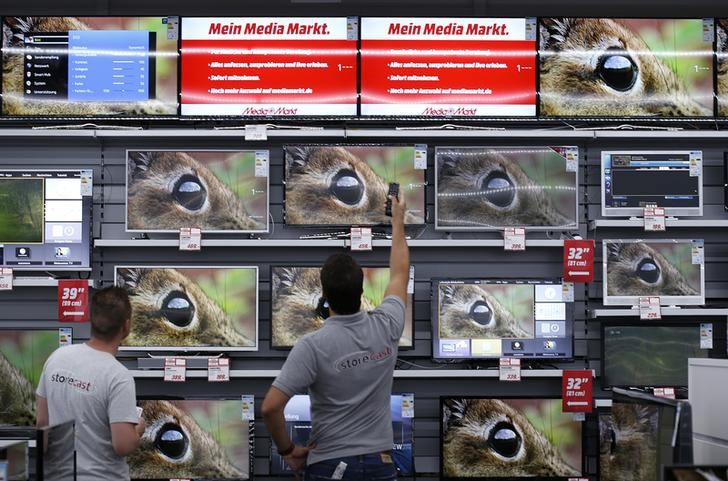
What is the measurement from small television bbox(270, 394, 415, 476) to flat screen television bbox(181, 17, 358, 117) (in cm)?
160

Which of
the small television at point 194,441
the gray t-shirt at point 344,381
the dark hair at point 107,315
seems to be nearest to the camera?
the gray t-shirt at point 344,381

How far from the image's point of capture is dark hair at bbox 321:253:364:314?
267 cm

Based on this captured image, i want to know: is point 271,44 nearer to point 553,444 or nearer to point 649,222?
point 649,222

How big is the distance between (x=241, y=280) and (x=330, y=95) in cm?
113

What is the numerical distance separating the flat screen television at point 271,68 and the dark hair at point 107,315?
223cm

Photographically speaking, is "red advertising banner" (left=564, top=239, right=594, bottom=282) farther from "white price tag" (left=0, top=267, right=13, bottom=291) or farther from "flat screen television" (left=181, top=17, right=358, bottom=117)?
"white price tag" (left=0, top=267, right=13, bottom=291)

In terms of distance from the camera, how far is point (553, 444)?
4.66m

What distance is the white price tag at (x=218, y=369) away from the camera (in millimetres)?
4641

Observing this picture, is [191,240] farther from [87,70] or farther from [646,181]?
[646,181]

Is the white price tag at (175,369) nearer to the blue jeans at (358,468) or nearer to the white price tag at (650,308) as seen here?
the blue jeans at (358,468)

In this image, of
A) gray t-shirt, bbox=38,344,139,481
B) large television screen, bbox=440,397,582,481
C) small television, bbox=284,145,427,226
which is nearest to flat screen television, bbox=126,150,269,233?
small television, bbox=284,145,427,226

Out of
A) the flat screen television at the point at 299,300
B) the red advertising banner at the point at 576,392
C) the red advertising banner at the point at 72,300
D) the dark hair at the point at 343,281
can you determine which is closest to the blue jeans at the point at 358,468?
the dark hair at the point at 343,281

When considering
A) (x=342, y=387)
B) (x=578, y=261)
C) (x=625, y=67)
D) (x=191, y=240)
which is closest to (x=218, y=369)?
(x=191, y=240)

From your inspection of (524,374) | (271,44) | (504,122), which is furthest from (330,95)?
(524,374)
